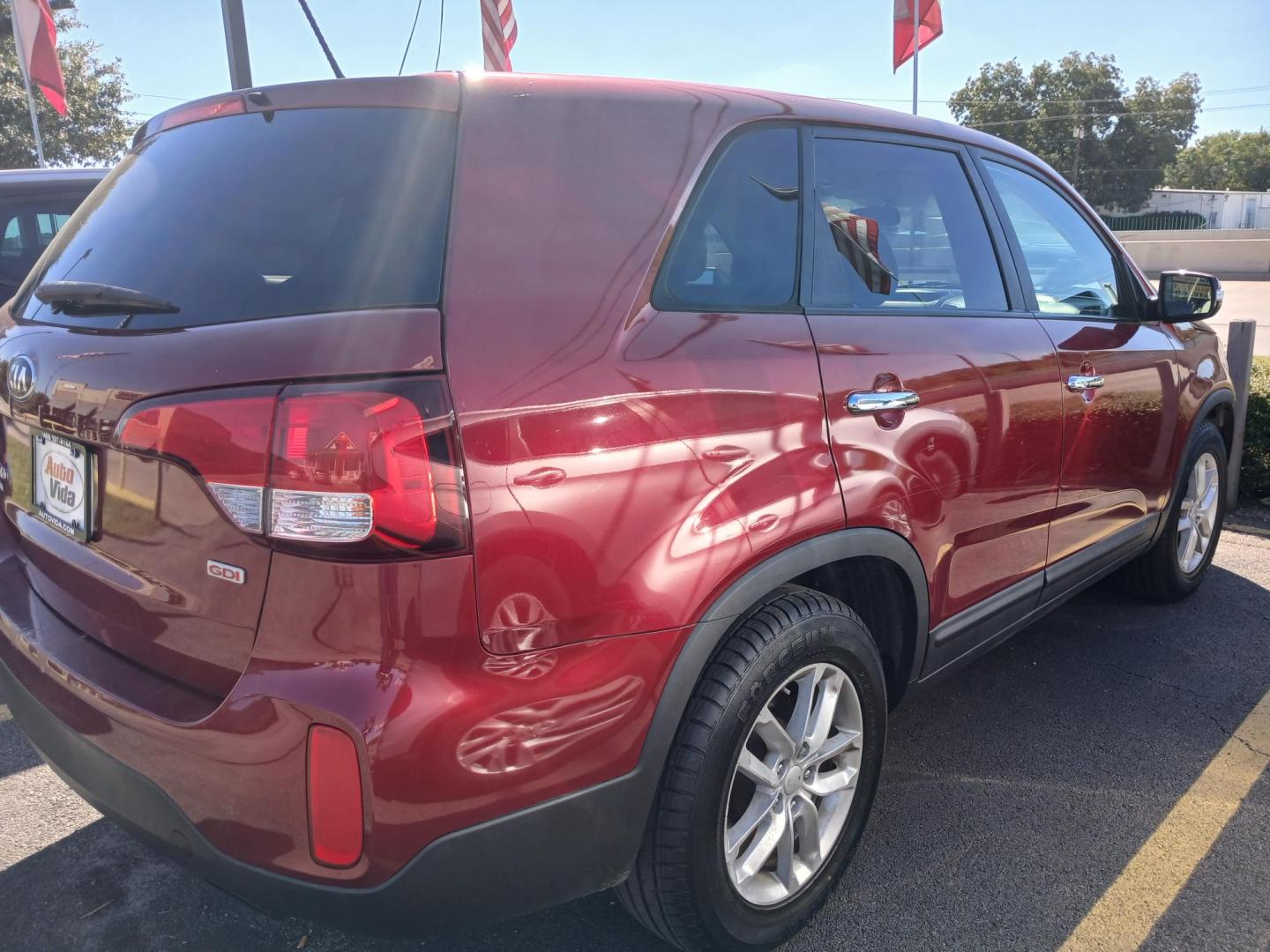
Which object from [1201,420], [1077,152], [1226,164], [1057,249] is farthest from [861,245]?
[1226,164]

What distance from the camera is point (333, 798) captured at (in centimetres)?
147

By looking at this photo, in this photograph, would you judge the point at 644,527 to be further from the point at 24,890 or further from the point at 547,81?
the point at 24,890

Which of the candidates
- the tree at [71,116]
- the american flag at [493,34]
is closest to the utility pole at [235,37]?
the american flag at [493,34]

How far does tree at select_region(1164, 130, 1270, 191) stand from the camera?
6400 cm

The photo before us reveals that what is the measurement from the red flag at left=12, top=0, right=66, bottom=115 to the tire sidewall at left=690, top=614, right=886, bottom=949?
13.4m

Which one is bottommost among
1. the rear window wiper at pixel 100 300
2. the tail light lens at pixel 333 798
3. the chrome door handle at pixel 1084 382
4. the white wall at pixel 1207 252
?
the tail light lens at pixel 333 798

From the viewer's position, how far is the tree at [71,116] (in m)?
26.9

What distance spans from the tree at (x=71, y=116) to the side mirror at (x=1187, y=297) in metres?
30.9

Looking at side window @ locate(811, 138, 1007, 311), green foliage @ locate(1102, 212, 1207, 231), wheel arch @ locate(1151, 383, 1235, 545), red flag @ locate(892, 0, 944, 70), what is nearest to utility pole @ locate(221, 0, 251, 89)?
side window @ locate(811, 138, 1007, 311)

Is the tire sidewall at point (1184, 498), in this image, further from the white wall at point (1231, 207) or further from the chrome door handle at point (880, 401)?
the white wall at point (1231, 207)

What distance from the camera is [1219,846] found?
8.16 feet

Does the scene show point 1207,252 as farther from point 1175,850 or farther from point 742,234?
point 742,234

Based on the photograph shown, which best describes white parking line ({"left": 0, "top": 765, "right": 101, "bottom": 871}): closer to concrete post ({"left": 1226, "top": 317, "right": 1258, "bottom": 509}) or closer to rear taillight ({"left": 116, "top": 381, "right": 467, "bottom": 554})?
rear taillight ({"left": 116, "top": 381, "right": 467, "bottom": 554})

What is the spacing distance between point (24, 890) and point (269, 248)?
1.68 meters
